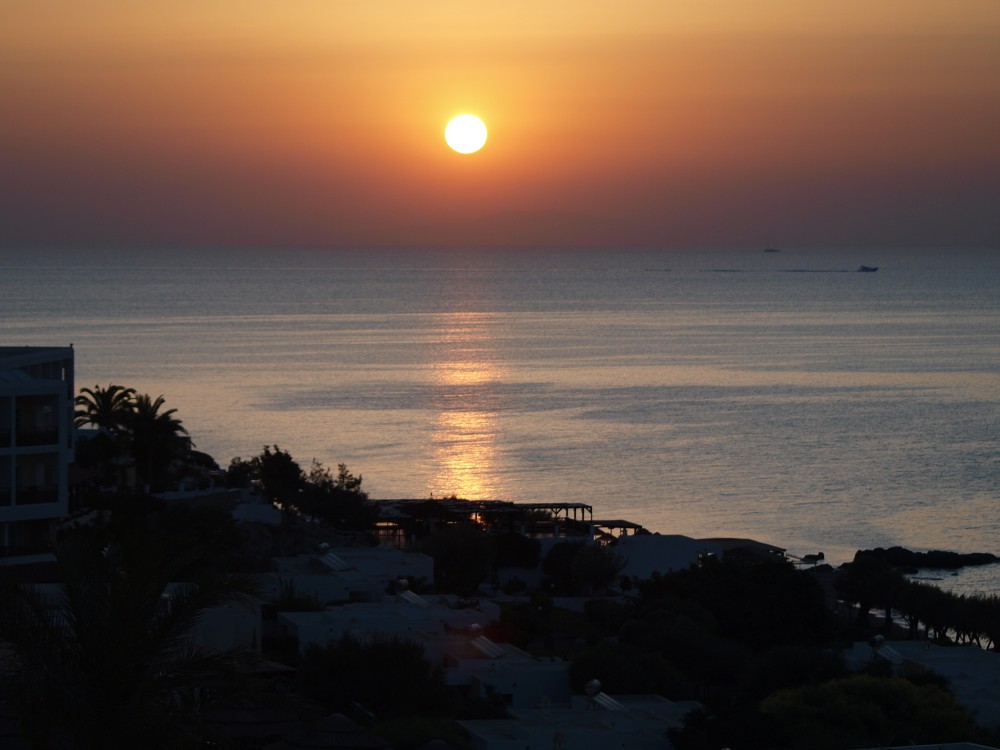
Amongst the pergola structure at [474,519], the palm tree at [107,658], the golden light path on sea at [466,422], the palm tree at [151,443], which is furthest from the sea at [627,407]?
the palm tree at [107,658]

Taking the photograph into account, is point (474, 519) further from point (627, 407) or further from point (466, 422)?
point (627, 407)

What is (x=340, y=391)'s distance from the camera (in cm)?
8194

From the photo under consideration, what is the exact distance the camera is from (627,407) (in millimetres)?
76562

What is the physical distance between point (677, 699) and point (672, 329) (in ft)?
372

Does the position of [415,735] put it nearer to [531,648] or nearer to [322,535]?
[531,648]

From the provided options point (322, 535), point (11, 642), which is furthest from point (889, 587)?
point (11, 642)

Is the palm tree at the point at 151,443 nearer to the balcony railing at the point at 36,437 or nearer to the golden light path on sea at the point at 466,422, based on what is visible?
the balcony railing at the point at 36,437

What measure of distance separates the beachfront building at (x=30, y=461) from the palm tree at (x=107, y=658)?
700 inches

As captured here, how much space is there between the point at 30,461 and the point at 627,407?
1987 inches

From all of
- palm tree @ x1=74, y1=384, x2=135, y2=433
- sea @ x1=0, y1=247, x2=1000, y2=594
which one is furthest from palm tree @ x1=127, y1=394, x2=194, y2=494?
sea @ x1=0, y1=247, x2=1000, y2=594

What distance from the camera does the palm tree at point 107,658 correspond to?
1002 cm

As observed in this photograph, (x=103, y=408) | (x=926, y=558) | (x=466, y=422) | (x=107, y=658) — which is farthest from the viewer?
(x=466, y=422)

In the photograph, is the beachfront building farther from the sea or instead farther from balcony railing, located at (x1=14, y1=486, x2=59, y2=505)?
the sea

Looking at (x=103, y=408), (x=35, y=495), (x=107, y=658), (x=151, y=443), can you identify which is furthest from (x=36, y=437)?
(x=107, y=658)
